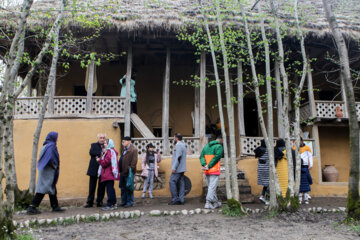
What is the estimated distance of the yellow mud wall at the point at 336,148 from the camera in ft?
39.5

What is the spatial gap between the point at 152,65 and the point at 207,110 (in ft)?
9.34

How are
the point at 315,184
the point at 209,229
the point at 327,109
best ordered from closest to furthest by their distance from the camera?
the point at 209,229 → the point at 315,184 → the point at 327,109

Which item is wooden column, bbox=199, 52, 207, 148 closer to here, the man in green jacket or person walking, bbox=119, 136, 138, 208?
the man in green jacket

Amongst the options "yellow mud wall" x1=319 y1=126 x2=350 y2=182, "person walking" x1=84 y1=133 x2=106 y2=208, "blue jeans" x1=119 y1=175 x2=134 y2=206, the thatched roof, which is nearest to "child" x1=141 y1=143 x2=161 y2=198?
"blue jeans" x1=119 y1=175 x2=134 y2=206

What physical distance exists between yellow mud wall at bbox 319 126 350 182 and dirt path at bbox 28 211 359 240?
6.46 meters

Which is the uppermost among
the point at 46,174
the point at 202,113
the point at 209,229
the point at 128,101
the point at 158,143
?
the point at 128,101

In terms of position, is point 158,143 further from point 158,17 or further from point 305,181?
point 305,181

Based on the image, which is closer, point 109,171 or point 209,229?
point 209,229

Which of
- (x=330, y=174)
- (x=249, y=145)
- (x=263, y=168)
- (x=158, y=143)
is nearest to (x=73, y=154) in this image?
(x=158, y=143)

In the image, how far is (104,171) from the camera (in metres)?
6.87

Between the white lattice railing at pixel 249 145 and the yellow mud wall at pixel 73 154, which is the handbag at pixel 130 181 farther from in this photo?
the white lattice railing at pixel 249 145

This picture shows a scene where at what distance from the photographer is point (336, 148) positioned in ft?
40.0

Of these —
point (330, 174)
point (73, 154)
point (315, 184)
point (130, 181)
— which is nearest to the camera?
point (130, 181)

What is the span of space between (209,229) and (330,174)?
7.52 metres
